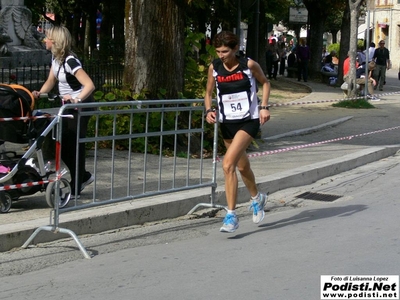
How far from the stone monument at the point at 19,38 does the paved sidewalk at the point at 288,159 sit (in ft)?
16.2

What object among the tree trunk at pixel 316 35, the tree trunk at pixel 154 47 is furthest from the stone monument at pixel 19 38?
the tree trunk at pixel 316 35

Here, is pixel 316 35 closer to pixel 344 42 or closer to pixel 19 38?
pixel 344 42

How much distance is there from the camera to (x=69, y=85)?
8711 millimetres

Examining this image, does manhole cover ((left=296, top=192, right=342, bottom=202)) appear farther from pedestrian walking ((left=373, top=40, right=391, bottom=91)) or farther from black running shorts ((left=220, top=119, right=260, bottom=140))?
pedestrian walking ((left=373, top=40, right=391, bottom=91))

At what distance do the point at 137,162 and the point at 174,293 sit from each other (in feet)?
17.2

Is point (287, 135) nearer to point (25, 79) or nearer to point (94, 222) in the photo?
point (25, 79)

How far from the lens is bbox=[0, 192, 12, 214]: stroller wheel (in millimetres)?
8164

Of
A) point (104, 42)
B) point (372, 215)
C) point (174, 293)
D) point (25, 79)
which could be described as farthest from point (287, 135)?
point (104, 42)

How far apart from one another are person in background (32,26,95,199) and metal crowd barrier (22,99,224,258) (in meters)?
0.16

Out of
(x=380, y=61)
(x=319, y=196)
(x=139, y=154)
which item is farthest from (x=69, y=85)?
(x=380, y=61)

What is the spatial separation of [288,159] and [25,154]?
5526mm

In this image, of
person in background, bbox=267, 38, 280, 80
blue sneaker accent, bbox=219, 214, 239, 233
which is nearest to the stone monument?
blue sneaker accent, bbox=219, 214, 239, 233

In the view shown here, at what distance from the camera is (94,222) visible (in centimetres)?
805

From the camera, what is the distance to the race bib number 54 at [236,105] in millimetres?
7973
